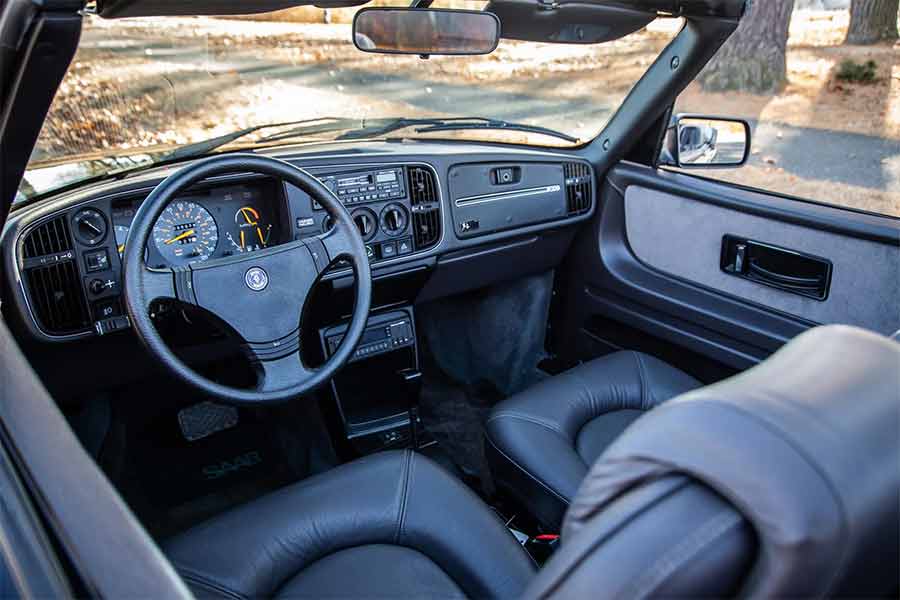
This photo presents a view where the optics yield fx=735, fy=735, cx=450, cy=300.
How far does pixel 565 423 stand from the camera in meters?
2.11

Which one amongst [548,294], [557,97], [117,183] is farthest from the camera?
[557,97]

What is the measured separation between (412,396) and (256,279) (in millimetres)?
1031

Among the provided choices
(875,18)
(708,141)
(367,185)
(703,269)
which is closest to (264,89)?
(367,185)

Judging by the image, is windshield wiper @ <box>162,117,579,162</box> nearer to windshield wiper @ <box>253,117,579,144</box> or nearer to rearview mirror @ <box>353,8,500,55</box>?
windshield wiper @ <box>253,117,579,144</box>

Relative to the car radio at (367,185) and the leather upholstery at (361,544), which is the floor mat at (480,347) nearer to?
the car radio at (367,185)

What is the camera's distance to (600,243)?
294 centimetres

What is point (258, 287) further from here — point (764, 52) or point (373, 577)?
point (764, 52)

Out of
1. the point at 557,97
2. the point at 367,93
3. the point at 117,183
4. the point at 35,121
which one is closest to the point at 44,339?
the point at 117,183

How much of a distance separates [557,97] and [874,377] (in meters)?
3.46

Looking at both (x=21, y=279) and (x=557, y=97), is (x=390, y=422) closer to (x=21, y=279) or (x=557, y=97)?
(x=21, y=279)

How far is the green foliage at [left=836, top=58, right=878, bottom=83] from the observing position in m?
4.11

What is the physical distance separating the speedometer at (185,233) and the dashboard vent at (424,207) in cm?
69

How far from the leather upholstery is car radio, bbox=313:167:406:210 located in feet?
3.13

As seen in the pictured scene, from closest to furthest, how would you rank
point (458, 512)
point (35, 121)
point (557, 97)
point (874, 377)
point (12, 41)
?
1. point (874, 377)
2. point (12, 41)
3. point (35, 121)
4. point (458, 512)
5. point (557, 97)
